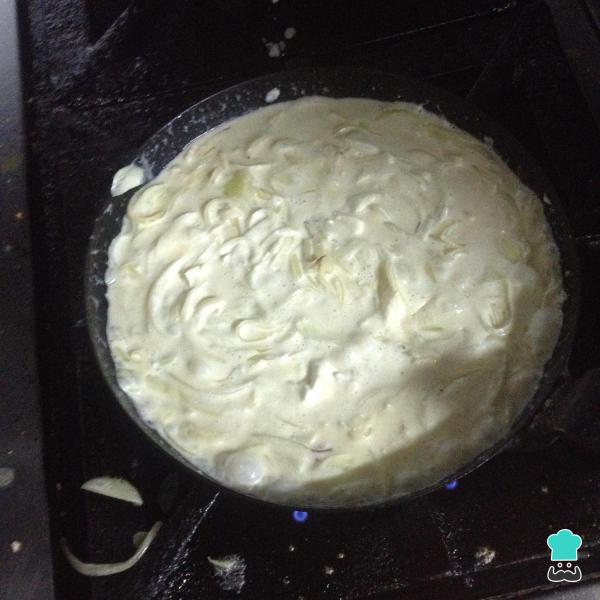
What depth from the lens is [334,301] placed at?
153 cm

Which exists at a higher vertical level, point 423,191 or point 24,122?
point 24,122

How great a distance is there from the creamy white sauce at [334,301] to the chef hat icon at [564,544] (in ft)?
0.73

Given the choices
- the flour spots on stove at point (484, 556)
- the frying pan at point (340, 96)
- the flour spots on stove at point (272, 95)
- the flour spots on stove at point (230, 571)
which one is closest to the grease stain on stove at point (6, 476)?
the frying pan at point (340, 96)

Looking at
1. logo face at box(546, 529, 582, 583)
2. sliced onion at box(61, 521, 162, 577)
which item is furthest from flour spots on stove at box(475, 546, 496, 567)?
sliced onion at box(61, 521, 162, 577)

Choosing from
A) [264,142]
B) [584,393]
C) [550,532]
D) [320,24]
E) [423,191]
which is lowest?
[550,532]

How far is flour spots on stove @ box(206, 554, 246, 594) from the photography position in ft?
Result: 4.45

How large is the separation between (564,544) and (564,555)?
0.02 m

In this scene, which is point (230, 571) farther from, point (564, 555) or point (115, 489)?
point (564, 555)

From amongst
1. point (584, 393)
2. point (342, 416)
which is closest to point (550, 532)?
point (584, 393)

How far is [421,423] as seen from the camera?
4.60 feet

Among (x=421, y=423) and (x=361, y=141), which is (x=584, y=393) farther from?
(x=361, y=141)

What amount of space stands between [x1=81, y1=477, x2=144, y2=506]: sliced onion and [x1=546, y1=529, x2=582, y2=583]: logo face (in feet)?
2.76

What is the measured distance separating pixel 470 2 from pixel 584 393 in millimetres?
1199

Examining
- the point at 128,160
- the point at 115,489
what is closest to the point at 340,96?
the point at 128,160
